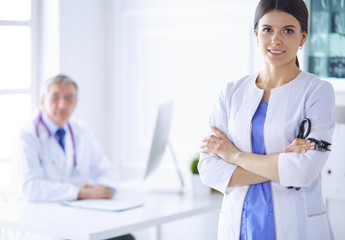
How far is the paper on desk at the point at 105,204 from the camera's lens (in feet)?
8.97

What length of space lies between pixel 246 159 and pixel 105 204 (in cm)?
104

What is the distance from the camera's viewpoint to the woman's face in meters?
1.94

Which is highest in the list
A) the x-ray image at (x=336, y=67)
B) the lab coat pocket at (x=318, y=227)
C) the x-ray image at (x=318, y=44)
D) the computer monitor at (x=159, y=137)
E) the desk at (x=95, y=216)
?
the x-ray image at (x=318, y=44)

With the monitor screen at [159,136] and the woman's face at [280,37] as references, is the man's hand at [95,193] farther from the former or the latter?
the woman's face at [280,37]

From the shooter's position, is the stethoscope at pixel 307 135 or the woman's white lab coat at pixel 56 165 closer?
the stethoscope at pixel 307 135

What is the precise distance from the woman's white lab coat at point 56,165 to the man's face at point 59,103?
8 cm

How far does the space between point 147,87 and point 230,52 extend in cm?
65

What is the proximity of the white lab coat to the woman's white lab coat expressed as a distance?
115 cm

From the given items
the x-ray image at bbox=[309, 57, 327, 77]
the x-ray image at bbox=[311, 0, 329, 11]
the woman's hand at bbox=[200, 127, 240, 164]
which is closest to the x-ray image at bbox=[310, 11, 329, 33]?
the x-ray image at bbox=[311, 0, 329, 11]

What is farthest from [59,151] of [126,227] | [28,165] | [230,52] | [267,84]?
[267,84]

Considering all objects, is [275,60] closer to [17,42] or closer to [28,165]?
[28,165]

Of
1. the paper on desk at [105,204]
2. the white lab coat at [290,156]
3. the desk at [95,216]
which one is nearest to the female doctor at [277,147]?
the white lab coat at [290,156]

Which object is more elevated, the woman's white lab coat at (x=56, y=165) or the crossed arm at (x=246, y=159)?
the crossed arm at (x=246, y=159)

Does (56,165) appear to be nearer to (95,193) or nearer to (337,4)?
(95,193)
